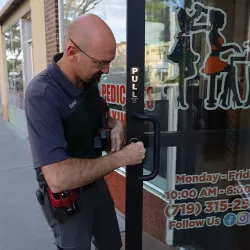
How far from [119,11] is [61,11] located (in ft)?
4.46

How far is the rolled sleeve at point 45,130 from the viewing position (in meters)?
1.41

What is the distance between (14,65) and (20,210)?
258 inches

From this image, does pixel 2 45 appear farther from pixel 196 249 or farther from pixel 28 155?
pixel 196 249

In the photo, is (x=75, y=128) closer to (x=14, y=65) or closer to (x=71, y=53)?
(x=71, y=53)

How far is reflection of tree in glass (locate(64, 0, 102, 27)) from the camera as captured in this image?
4115 millimetres

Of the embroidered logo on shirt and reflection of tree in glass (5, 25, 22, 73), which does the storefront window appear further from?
the embroidered logo on shirt

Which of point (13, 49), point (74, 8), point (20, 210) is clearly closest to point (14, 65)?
point (13, 49)

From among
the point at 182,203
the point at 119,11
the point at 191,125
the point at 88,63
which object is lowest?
the point at 182,203

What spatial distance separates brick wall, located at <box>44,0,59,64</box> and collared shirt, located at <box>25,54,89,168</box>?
3174 millimetres

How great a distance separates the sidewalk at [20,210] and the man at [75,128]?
1462mm

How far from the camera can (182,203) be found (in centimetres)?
216

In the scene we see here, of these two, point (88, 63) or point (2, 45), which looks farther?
point (2, 45)

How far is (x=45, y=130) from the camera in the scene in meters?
1.42

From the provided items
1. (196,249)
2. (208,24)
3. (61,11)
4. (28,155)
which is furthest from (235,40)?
(28,155)
